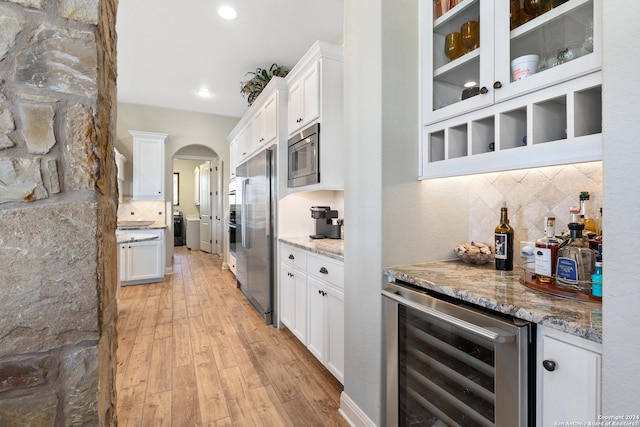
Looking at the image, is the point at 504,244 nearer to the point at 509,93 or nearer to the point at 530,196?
the point at 530,196

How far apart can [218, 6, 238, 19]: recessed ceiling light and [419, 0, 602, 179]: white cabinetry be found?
1978 millimetres

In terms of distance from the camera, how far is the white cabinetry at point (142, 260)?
14.9ft

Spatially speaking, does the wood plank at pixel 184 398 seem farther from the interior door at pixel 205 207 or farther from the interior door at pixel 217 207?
the interior door at pixel 205 207

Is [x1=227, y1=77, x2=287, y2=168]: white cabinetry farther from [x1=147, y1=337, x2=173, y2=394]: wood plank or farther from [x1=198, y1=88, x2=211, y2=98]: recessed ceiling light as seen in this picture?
[x1=147, y1=337, x2=173, y2=394]: wood plank

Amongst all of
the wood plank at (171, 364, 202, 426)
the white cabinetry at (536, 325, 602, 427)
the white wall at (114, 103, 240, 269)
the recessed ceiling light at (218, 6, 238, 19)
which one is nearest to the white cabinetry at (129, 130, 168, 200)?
the white wall at (114, 103, 240, 269)

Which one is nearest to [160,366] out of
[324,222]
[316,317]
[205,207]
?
[316,317]

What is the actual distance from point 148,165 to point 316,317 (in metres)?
4.23

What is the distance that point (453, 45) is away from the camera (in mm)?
1496

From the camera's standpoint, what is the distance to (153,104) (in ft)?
17.3

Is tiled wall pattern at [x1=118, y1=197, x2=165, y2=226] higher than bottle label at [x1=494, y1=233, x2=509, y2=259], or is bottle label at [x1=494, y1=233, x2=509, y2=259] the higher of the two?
tiled wall pattern at [x1=118, y1=197, x2=165, y2=226]

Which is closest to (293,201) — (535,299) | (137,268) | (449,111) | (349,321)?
(349,321)

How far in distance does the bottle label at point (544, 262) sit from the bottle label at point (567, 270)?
0.15 ft

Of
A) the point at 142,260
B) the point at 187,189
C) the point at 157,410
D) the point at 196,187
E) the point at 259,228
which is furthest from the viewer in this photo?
the point at 187,189

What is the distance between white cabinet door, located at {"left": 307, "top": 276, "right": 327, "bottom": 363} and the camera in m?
2.13
